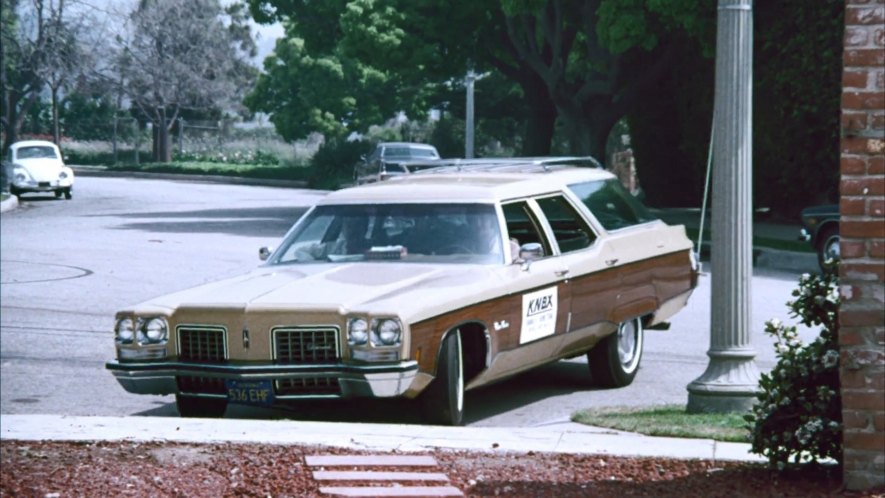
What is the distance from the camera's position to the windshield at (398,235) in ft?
34.2

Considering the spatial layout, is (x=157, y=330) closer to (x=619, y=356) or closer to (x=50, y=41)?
(x=619, y=356)

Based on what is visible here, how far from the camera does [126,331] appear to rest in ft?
31.1

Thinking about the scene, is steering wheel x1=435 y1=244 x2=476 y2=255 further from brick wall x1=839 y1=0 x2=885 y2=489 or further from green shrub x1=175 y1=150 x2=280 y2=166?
green shrub x1=175 y1=150 x2=280 y2=166

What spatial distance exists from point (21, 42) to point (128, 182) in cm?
3127

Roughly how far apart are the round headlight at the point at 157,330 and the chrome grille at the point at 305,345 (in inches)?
29.2

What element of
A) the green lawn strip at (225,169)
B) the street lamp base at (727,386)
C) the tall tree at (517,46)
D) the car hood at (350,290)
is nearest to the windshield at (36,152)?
the tall tree at (517,46)

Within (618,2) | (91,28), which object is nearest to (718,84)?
(91,28)

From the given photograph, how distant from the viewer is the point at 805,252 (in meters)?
23.8

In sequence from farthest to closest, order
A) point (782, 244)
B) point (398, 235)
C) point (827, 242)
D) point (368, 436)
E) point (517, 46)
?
point (517, 46) → point (782, 244) → point (827, 242) → point (398, 235) → point (368, 436)

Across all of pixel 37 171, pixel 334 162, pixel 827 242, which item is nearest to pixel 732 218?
pixel 827 242

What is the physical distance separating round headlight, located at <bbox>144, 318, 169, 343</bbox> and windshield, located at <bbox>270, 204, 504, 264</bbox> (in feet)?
4.68

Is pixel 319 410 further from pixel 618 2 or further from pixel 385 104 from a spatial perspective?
pixel 385 104

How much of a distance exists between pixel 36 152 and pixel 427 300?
3521 centimetres

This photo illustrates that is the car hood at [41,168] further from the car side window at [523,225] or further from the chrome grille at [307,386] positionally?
the chrome grille at [307,386]
